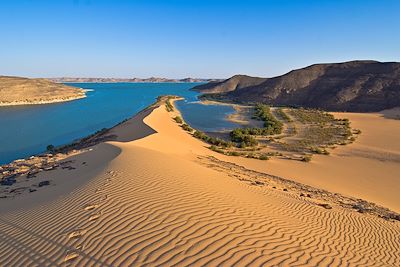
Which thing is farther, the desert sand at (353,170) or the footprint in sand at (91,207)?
the desert sand at (353,170)

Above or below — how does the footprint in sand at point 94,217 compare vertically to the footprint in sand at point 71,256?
above

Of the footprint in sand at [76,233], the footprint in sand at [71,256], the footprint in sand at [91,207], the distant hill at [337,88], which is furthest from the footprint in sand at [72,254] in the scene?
the distant hill at [337,88]

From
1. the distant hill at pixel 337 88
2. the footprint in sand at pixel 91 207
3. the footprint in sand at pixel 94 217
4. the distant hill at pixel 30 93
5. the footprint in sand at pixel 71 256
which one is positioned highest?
the distant hill at pixel 337 88

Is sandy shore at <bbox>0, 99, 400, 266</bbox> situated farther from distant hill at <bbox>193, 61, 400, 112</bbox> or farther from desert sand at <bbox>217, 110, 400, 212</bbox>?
distant hill at <bbox>193, 61, 400, 112</bbox>

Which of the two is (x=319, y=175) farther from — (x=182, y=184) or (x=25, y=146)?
(x=25, y=146)

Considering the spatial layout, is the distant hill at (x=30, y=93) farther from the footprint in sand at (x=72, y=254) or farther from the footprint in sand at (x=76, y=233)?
the footprint in sand at (x=72, y=254)

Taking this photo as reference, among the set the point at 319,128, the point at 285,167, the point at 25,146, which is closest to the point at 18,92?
the point at 25,146

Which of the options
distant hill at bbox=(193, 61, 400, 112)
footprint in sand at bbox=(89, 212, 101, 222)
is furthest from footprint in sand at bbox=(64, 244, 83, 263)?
distant hill at bbox=(193, 61, 400, 112)
